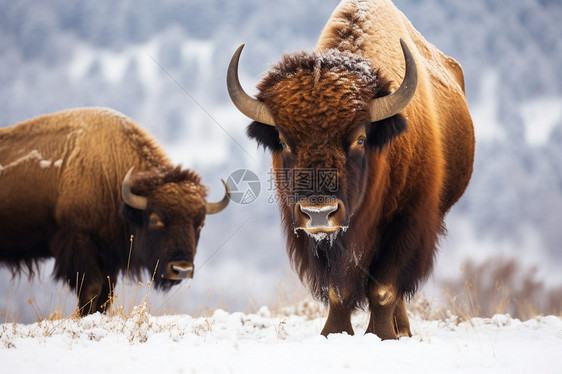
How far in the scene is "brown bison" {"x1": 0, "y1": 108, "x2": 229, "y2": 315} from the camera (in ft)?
26.4

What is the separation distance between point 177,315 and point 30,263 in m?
3.67

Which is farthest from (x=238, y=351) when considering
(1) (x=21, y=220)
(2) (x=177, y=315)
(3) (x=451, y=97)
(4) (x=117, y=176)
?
(1) (x=21, y=220)

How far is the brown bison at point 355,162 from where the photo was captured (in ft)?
13.6

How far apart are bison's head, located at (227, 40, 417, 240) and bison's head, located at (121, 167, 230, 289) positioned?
355 centimetres

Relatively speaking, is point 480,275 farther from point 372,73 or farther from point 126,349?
point 126,349

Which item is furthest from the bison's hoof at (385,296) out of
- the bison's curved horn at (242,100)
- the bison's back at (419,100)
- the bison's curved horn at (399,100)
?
the bison's curved horn at (242,100)

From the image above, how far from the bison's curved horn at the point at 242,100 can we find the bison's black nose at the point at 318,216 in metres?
0.97

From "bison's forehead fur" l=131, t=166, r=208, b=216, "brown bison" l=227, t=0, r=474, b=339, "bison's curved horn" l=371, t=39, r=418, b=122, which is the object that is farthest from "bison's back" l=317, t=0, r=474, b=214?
"bison's forehead fur" l=131, t=166, r=208, b=216

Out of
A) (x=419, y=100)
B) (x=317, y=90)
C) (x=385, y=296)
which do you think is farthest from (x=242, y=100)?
(x=385, y=296)

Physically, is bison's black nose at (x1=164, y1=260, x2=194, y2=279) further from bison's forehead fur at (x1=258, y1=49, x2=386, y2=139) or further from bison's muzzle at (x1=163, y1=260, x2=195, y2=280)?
bison's forehead fur at (x1=258, y1=49, x2=386, y2=139)

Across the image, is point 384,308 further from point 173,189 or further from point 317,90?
point 173,189

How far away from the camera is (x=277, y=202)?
5.15m

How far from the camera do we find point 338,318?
4938 millimetres

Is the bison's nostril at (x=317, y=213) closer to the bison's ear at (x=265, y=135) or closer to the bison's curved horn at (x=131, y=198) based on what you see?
the bison's ear at (x=265, y=135)
